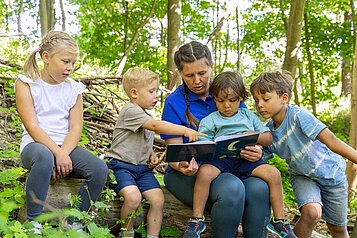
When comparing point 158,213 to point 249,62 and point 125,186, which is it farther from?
point 249,62

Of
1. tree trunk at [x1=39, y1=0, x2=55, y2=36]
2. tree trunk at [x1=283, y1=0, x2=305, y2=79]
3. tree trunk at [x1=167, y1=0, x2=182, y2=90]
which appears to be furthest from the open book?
tree trunk at [x1=39, y1=0, x2=55, y2=36]

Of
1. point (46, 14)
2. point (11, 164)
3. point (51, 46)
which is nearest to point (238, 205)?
point (51, 46)

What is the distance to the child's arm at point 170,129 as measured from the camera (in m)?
3.41

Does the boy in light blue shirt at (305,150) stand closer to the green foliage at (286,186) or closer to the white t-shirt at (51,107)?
the white t-shirt at (51,107)

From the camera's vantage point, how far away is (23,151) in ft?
10.8

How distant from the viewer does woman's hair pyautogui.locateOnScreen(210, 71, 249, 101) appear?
3.50 metres

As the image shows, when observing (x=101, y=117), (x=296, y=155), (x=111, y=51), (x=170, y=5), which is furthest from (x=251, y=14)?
(x=296, y=155)

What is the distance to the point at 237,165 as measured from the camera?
363 cm

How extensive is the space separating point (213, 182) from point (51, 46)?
4.82 feet

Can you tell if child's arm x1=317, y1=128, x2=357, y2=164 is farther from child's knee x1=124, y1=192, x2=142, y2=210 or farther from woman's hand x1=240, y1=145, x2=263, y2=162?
child's knee x1=124, y1=192, x2=142, y2=210

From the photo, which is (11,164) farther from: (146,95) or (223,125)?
(223,125)

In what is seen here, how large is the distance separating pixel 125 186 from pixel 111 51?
11.7 meters

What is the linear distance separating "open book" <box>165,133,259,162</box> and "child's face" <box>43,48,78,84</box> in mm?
940

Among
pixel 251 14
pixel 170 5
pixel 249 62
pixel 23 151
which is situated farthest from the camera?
pixel 249 62
